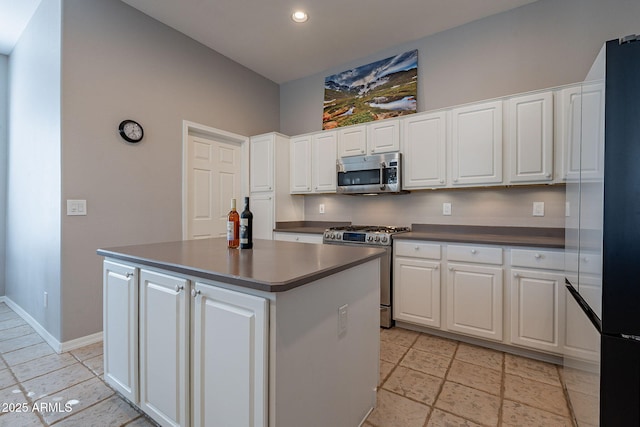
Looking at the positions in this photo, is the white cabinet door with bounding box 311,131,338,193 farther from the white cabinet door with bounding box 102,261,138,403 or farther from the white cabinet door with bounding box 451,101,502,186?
the white cabinet door with bounding box 102,261,138,403

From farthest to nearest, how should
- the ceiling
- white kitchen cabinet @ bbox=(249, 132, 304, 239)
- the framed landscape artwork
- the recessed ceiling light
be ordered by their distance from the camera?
white kitchen cabinet @ bbox=(249, 132, 304, 239) < the framed landscape artwork < the recessed ceiling light < the ceiling

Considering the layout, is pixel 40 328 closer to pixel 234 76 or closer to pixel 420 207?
pixel 234 76

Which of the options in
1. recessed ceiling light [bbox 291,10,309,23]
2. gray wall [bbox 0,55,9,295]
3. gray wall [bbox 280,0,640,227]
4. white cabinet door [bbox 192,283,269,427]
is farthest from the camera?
gray wall [bbox 0,55,9,295]

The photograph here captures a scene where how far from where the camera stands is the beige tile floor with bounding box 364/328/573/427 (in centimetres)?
169

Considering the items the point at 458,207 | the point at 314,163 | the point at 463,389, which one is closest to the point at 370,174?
the point at 314,163

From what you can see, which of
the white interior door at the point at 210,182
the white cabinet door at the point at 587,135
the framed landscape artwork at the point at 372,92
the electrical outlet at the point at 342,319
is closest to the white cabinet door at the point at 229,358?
the electrical outlet at the point at 342,319

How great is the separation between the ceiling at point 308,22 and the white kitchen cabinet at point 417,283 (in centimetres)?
228

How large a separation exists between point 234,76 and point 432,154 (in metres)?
2.72

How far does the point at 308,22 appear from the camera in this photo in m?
3.11

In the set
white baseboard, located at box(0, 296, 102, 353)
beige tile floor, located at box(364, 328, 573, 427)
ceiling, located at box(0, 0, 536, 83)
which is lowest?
beige tile floor, located at box(364, 328, 573, 427)

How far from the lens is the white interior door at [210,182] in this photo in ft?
11.6

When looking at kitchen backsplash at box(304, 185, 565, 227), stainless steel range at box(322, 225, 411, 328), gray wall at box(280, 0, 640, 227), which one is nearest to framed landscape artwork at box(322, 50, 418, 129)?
gray wall at box(280, 0, 640, 227)

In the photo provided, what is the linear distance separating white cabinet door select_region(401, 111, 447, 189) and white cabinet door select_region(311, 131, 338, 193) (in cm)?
90

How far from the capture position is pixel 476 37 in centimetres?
310
